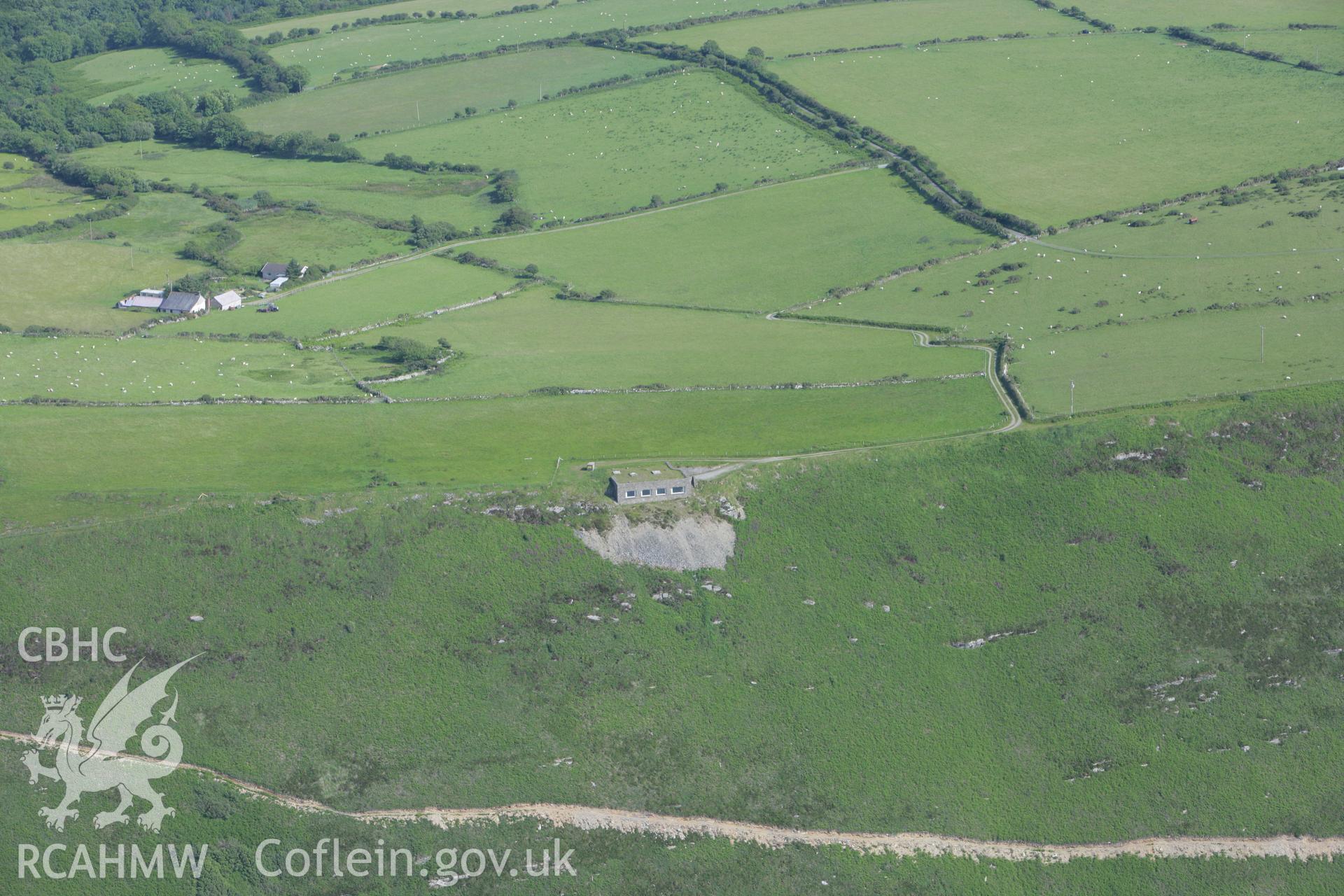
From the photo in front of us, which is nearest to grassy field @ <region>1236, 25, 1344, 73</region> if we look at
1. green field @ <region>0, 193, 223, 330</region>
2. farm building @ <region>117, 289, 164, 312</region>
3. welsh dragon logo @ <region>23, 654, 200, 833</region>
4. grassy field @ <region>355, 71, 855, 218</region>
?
grassy field @ <region>355, 71, 855, 218</region>

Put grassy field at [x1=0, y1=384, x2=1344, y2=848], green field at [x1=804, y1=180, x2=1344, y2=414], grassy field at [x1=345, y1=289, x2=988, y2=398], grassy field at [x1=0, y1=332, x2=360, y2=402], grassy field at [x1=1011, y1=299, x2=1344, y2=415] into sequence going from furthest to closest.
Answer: grassy field at [x1=345, y1=289, x2=988, y2=398] → grassy field at [x1=0, y1=332, x2=360, y2=402] → green field at [x1=804, y1=180, x2=1344, y2=414] → grassy field at [x1=1011, y1=299, x2=1344, y2=415] → grassy field at [x1=0, y1=384, x2=1344, y2=848]

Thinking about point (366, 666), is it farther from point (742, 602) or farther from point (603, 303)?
point (603, 303)

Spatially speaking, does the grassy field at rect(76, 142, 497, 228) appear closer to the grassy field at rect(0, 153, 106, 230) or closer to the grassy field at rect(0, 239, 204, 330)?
the grassy field at rect(0, 153, 106, 230)

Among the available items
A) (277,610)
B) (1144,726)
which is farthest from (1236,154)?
(277,610)

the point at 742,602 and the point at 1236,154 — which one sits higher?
the point at 1236,154

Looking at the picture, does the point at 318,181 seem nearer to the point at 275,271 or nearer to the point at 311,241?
the point at 311,241
